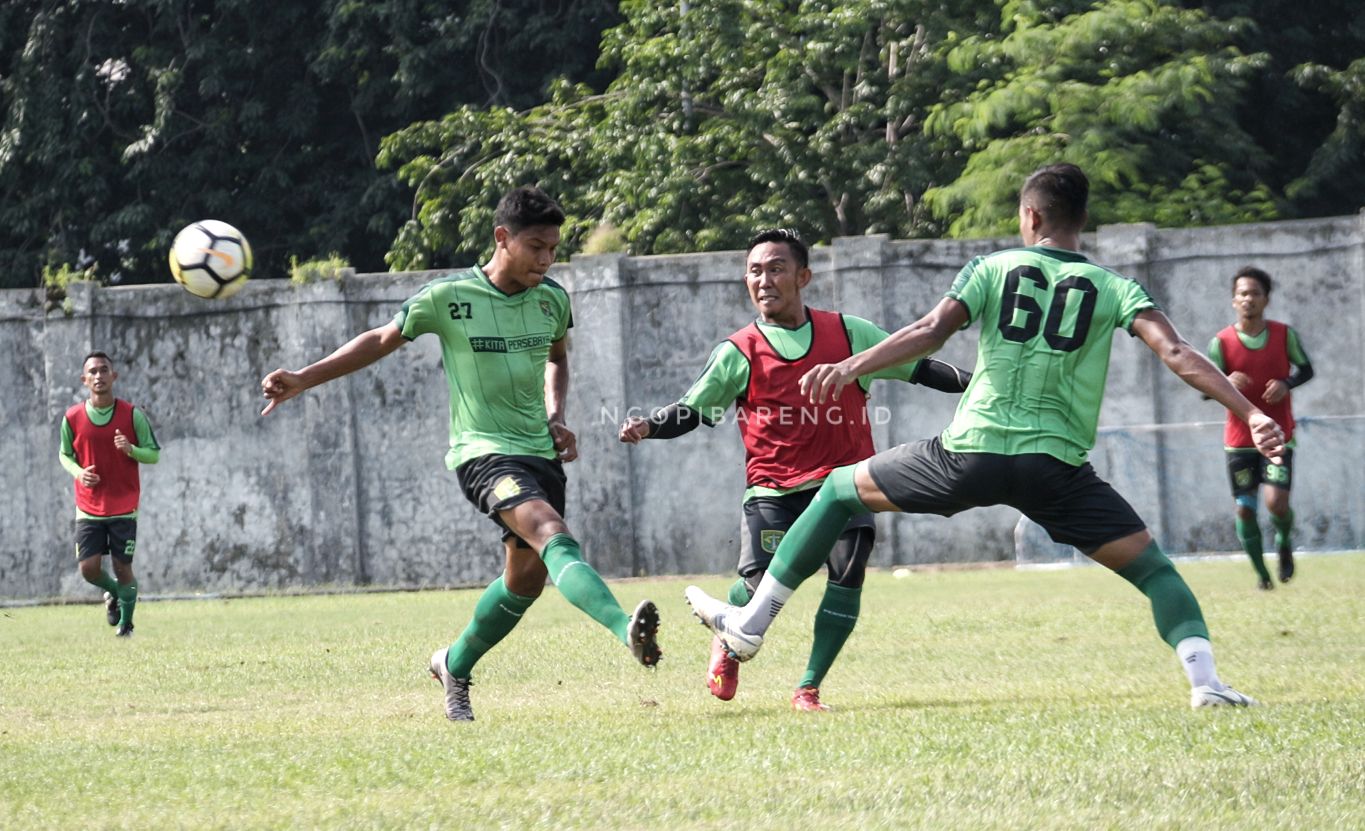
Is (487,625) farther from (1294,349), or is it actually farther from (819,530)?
(1294,349)

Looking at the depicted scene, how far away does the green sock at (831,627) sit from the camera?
716 cm

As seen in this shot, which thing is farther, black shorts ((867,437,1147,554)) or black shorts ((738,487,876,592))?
black shorts ((738,487,876,592))

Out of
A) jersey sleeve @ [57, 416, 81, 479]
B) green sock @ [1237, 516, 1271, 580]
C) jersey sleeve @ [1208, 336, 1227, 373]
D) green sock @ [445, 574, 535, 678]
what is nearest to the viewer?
green sock @ [445, 574, 535, 678]

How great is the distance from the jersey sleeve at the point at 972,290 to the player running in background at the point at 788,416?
1.11m

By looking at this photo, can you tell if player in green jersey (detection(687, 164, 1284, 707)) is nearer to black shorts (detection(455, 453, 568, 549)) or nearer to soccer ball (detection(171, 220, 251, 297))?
black shorts (detection(455, 453, 568, 549))

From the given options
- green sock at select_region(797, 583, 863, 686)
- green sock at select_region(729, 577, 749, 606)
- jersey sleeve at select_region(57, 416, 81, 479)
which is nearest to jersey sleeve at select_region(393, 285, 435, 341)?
green sock at select_region(729, 577, 749, 606)

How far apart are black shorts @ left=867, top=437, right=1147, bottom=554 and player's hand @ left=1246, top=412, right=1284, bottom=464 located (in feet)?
1.60

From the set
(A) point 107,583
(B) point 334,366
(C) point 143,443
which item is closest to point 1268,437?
(B) point 334,366

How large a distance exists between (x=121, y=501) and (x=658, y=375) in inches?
232

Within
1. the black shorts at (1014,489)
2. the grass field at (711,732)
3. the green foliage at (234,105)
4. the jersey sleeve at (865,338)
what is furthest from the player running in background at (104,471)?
the green foliage at (234,105)

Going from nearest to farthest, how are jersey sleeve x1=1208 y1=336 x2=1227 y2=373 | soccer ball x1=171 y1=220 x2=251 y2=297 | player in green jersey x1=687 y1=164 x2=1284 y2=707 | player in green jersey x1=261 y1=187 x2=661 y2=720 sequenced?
player in green jersey x1=687 y1=164 x2=1284 y2=707, player in green jersey x1=261 y1=187 x2=661 y2=720, soccer ball x1=171 y1=220 x2=251 y2=297, jersey sleeve x1=1208 y1=336 x2=1227 y2=373

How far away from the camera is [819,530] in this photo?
6.51 m

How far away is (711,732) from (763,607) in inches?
22.9

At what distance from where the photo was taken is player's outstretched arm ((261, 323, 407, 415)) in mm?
6699
